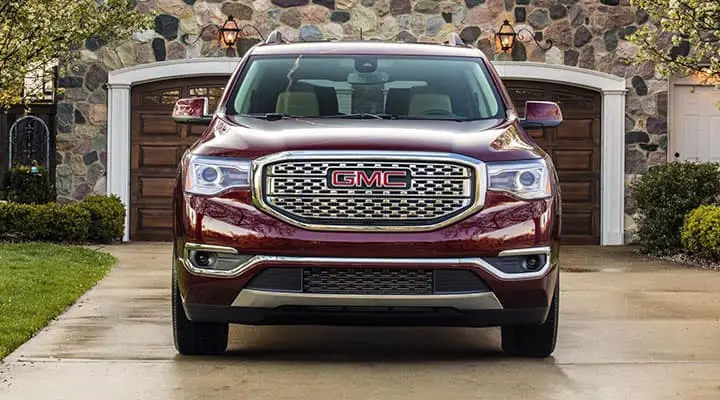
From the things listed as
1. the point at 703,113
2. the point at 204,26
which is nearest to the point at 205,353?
the point at 204,26

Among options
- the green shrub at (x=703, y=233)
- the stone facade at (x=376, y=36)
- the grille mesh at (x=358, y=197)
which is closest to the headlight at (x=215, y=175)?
the grille mesh at (x=358, y=197)

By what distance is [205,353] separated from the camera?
7.15 meters

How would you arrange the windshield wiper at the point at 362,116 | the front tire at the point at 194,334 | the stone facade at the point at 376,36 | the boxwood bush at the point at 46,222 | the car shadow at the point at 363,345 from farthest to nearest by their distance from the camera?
the stone facade at the point at 376,36
the boxwood bush at the point at 46,222
the windshield wiper at the point at 362,116
the car shadow at the point at 363,345
the front tire at the point at 194,334

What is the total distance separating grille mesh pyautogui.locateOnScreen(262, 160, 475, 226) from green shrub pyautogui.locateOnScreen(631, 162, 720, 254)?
9632 mm

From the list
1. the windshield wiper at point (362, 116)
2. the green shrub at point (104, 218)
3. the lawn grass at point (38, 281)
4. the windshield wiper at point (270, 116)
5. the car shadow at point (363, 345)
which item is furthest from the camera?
the green shrub at point (104, 218)

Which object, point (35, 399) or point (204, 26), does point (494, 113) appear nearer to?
point (35, 399)

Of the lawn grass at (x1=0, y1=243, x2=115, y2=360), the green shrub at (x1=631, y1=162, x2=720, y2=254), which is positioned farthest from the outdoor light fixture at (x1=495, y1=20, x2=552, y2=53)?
the lawn grass at (x1=0, y1=243, x2=115, y2=360)

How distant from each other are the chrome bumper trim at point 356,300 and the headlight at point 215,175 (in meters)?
0.54

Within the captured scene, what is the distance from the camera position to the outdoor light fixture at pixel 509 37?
60.1 ft

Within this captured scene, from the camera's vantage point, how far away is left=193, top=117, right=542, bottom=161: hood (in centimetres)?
652

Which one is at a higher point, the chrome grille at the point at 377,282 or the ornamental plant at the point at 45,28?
the ornamental plant at the point at 45,28

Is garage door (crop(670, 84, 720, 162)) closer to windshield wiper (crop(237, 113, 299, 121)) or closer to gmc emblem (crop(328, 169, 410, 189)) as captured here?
windshield wiper (crop(237, 113, 299, 121))

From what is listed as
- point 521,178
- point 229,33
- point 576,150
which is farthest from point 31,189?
point 521,178

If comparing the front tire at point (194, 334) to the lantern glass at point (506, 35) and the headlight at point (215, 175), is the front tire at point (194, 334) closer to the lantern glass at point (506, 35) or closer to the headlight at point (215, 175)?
the headlight at point (215, 175)
